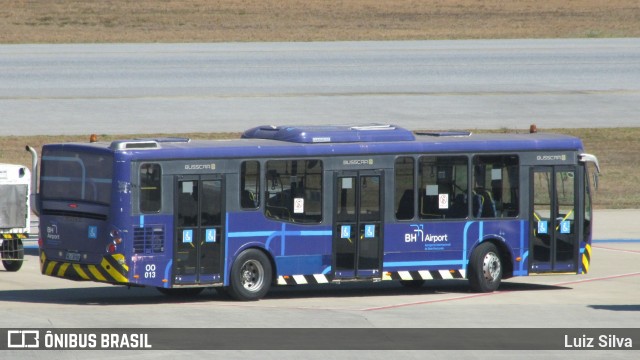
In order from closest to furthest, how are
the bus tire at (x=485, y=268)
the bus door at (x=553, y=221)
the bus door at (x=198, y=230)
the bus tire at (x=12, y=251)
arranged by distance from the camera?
the bus door at (x=198, y=230) → the bus tire at (x=485, y=268) → the bus door at (x=553, y=221) → the bus tire at (x=12, y=251)

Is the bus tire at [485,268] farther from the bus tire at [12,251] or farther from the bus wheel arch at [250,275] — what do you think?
the bus tire at [12,251]

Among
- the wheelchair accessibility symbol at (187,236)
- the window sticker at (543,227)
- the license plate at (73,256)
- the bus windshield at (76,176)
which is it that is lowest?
the license plate at (73,256)

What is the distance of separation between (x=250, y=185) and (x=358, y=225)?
6.54 ft

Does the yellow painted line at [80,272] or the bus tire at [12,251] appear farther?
the bus tire at [12,251]

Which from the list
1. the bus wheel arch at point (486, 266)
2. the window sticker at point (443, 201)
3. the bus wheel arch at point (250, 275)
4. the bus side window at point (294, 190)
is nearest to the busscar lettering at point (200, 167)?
the bus side window at point (294, 190)

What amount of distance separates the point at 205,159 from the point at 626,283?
8112mm

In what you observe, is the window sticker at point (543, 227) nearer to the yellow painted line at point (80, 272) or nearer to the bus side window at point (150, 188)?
the bus side window at point (150, 188)

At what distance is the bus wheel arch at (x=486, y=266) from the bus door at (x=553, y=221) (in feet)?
1.94

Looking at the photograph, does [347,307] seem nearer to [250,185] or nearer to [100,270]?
[250,185]

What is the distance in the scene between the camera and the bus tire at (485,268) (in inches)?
911

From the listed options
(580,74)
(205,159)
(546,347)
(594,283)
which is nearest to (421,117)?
(580,74)

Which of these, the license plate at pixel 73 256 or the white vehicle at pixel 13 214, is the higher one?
the white vehicle at pixel 13 214

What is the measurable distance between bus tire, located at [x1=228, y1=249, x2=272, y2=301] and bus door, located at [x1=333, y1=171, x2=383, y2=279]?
126cm

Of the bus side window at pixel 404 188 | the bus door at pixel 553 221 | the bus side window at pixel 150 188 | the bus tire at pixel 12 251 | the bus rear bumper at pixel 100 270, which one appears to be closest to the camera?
the bus rear bumper at pixel 100 270
